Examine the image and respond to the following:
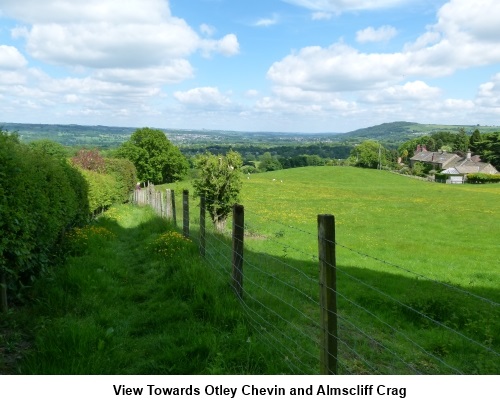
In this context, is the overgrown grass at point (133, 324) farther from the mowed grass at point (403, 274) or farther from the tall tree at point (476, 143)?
the tall tree at point (476, 143)

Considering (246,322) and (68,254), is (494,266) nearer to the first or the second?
(246,322)

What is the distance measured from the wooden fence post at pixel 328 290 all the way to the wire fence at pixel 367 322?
0.01 m

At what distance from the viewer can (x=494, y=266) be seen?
51.7 feet

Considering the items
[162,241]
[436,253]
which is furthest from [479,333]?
[436,253]

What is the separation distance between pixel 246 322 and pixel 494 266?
1358 centimetres

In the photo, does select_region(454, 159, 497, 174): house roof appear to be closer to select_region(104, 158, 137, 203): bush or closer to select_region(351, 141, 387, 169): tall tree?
select_region(351, 141, 387, 169): tall tree

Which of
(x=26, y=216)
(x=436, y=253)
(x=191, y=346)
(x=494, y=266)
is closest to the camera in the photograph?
(x=191, y=346)

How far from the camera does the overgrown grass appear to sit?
4.64m

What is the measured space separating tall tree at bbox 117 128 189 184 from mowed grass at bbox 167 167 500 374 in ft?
120

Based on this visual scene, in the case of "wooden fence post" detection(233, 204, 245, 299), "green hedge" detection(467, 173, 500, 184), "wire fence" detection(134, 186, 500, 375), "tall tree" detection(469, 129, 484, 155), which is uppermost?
"tall tree" detection(469, 129, 484, 155)

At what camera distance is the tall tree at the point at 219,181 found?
766 inches

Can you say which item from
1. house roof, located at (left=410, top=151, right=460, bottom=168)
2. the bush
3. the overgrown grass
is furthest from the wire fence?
house roof, located at (left=410, top=151, right=460, bottom=168)

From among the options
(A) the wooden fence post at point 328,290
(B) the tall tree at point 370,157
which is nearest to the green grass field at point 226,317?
(A) the wooden fence post at point 328,290
